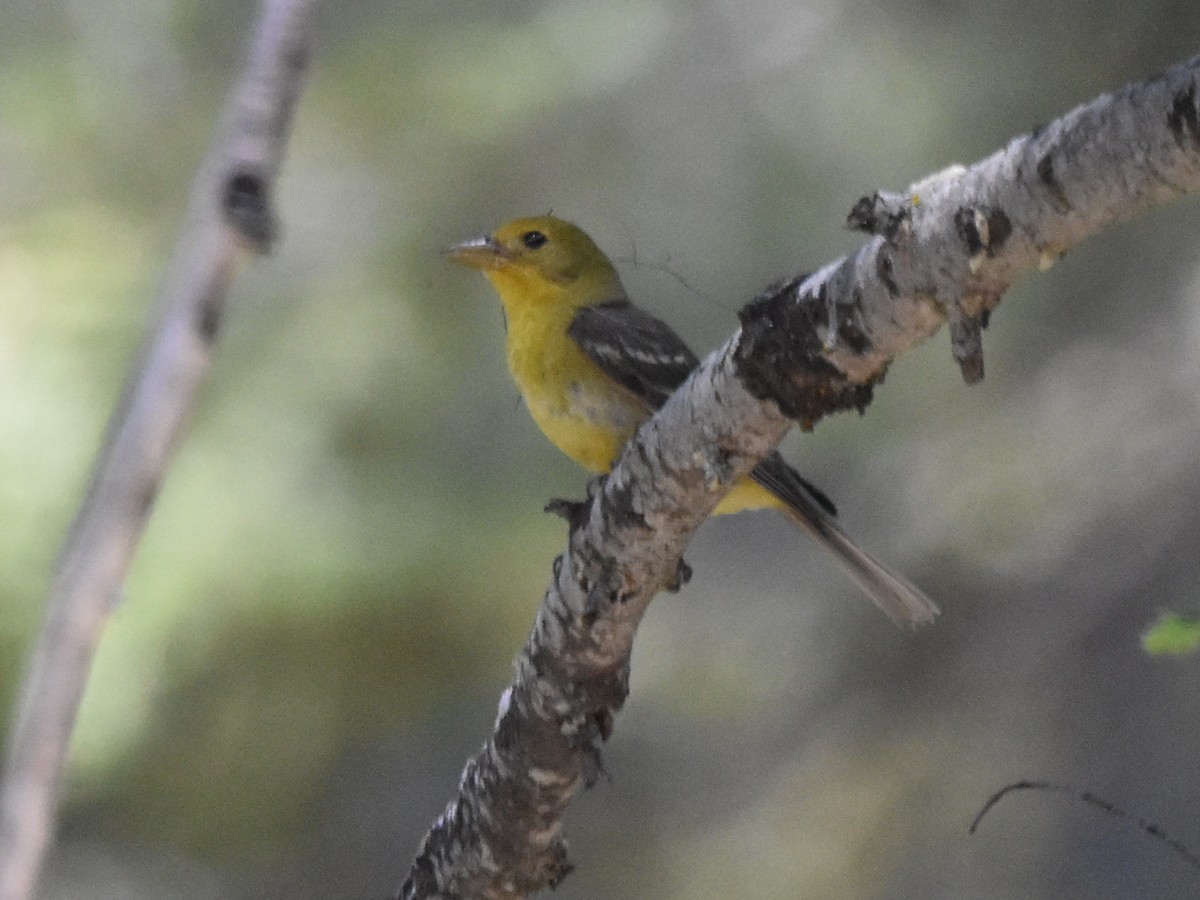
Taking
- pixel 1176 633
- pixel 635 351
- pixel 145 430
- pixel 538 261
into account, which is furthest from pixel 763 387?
pixel 538 261

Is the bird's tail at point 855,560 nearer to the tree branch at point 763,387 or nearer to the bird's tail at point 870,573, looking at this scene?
the bird's tail at point 870,573

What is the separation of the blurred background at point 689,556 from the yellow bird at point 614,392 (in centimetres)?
73

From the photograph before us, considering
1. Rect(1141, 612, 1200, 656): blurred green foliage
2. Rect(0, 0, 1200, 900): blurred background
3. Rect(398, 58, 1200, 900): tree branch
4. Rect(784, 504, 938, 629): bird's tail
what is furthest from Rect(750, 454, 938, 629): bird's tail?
Rect(1141, 612, 1200, 656): blurred green foliage

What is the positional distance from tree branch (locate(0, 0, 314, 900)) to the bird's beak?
1.87 metres

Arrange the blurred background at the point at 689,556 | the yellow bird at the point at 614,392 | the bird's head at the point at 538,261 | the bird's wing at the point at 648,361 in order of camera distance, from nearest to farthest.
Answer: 1. the bird's wing at the point at 648,361
2. the yellow bird at the point at 614,392
3. the bird's head at the point at 538,261
4. the blurred background at the point at 689,556

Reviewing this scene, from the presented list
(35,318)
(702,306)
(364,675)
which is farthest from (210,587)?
(702,306)

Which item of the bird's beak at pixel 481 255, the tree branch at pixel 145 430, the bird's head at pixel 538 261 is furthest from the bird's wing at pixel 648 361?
the tree branch at pixel 145 430

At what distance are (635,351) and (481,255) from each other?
56 cm

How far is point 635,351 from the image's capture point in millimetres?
3012

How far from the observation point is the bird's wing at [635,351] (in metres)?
2.93

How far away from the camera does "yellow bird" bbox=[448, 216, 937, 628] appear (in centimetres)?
289

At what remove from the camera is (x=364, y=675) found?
13.4 feet

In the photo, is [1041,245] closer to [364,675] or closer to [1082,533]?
[1082,533]

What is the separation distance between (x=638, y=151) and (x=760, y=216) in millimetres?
362
